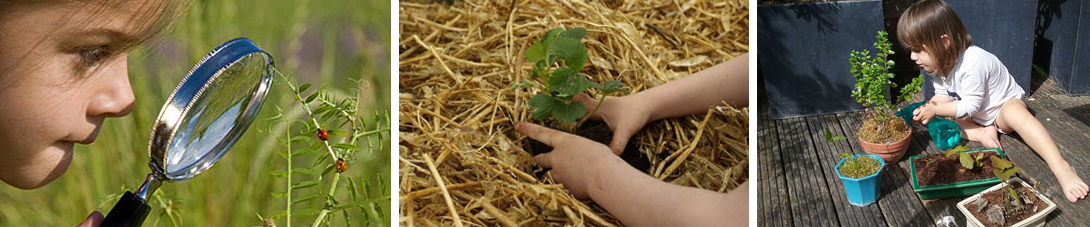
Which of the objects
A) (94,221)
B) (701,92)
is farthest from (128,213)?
(701,92)

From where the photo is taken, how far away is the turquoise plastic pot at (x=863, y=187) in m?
1.53

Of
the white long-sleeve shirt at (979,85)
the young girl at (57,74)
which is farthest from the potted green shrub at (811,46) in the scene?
the young girl at (57,74)

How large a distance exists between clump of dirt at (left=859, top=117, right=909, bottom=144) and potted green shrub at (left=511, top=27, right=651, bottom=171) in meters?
0.35

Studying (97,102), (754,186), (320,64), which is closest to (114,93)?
(97,102)

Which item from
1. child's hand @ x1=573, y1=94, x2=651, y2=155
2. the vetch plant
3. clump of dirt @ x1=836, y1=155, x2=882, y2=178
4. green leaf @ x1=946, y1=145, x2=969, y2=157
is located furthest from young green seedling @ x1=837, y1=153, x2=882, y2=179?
the vetch plant

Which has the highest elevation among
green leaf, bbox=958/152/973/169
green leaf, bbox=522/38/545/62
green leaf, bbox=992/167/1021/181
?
Answer: green leaf, bbox=522/38/545/62

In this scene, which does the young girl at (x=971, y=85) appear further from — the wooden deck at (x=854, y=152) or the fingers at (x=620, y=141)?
the fingers at (x=620, y=141)

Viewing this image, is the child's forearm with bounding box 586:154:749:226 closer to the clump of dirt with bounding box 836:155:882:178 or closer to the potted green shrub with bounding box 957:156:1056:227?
the clump of dirt with bounding box 836:155:882:178

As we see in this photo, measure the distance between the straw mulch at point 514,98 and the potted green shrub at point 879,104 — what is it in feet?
0.65

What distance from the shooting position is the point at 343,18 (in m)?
1.60

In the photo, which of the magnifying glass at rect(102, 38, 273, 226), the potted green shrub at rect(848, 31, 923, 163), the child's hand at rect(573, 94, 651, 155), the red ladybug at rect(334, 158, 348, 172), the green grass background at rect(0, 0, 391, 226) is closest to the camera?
the magnifying glass at rect(102, 38, 273, 226)

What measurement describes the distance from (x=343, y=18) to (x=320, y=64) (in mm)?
104

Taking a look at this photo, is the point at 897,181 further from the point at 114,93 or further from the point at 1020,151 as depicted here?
the point at 114,93

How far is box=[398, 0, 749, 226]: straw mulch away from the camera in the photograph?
5.05 feet
